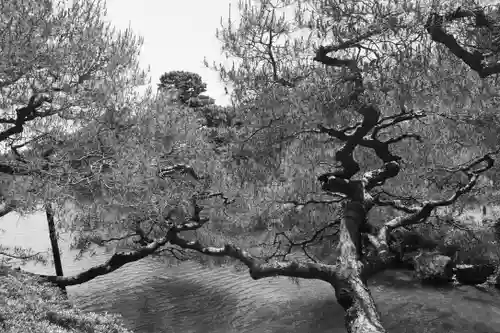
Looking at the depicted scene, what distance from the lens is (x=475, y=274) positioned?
8.95 metres

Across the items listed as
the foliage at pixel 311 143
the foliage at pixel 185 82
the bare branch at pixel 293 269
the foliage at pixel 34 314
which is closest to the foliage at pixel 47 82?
the foliage at pixel 311 143

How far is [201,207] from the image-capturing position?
6578 millimetres

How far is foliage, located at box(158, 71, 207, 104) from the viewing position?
76.2 ft

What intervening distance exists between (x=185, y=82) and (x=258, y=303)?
1730 centimetres

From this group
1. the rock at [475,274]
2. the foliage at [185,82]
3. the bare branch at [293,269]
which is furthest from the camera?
the foliage at [185,82]

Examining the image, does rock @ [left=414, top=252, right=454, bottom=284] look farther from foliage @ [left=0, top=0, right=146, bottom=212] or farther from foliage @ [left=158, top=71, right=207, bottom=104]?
foliage @ [left=158, top=71, right=207, bottom=104]

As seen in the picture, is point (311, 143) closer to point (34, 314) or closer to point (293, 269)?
point (293, 269)

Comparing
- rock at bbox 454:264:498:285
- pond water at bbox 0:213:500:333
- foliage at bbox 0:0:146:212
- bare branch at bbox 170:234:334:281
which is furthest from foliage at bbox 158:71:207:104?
bare branch at bbox 170:234:334:281

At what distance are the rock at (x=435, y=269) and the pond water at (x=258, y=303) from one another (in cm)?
28

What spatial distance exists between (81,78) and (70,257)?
32.4ft

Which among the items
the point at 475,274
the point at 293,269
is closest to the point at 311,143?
the point at 293,269

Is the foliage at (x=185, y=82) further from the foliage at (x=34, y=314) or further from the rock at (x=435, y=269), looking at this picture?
the foliage at (x=34, y=314)

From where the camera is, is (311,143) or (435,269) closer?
(311,143)

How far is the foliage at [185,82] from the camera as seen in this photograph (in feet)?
76.2
